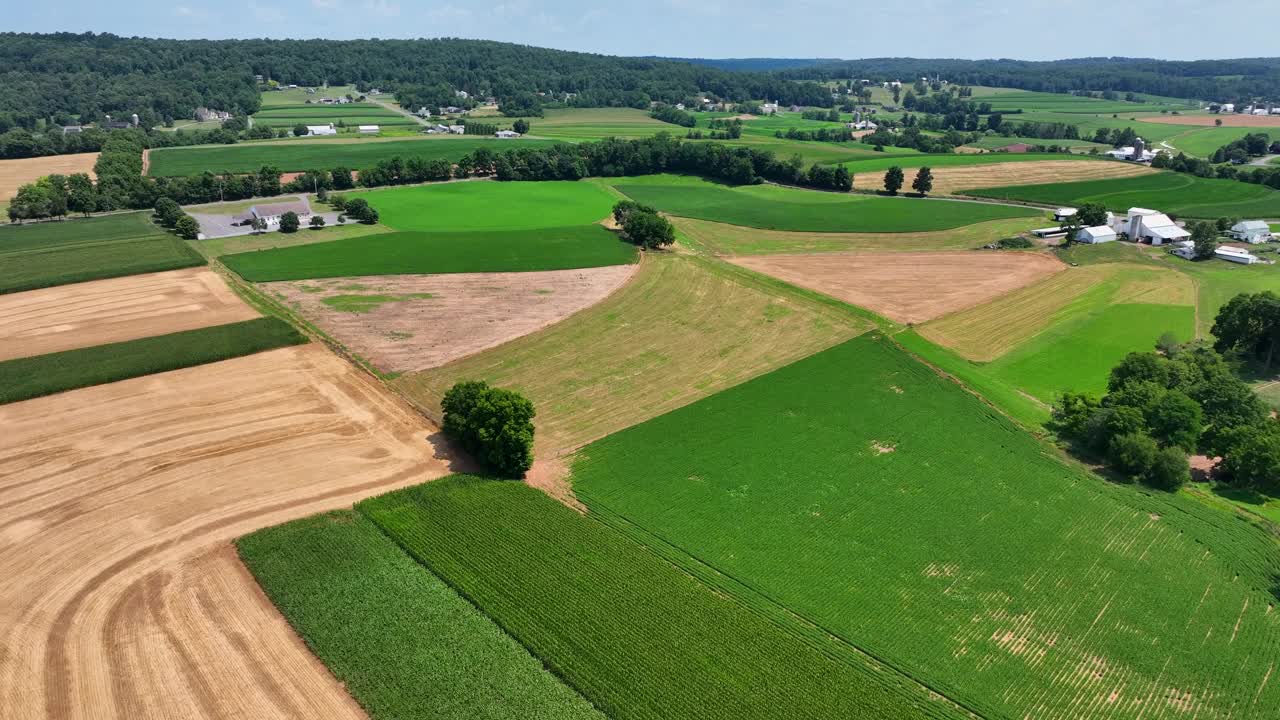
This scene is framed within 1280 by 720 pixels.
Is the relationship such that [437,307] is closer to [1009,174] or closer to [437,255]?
[437,255]

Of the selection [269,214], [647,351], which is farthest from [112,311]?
[647,351]

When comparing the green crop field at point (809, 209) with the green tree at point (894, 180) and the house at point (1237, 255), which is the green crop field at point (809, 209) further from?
the house at point (1237, 255)

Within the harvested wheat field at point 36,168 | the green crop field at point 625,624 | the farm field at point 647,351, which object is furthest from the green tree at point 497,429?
the harvested wheat field at point 36,168

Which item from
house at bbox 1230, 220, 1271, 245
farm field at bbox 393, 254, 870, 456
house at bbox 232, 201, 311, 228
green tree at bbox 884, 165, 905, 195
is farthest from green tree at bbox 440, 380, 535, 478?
green tree at bbox 884, 165, 905, 195

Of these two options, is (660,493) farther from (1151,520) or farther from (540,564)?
(1151,520)

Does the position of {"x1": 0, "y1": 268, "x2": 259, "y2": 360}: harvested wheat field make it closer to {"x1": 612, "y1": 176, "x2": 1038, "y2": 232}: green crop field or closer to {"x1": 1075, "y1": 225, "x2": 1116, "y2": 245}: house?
{"x1": 612, "y1": 176, "x2": 1038, "y2": 232}: green crop field
